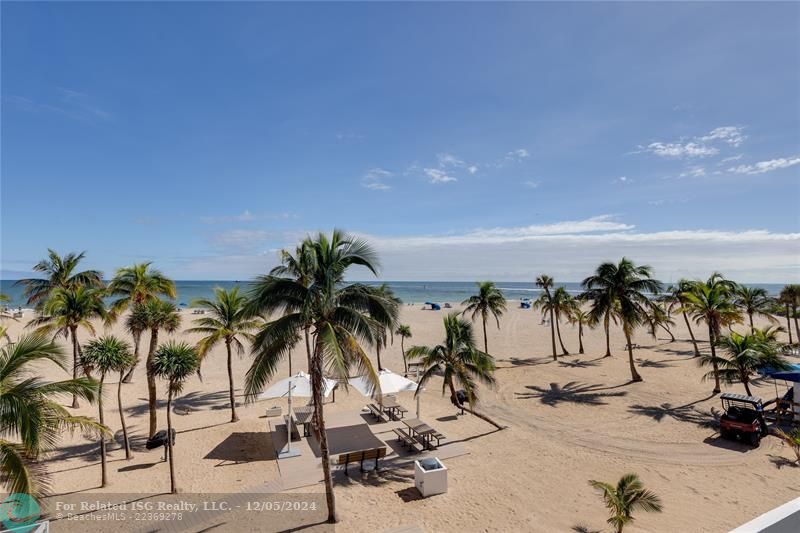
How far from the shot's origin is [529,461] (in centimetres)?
1295

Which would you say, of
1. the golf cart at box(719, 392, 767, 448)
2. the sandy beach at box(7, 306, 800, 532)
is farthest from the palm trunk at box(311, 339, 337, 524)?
the golf cart at box(719, 392, 767, 448)

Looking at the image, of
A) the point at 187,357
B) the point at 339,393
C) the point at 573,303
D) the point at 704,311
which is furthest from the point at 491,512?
the point at 573,303

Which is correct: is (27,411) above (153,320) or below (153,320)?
below

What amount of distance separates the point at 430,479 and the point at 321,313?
5.99 meters

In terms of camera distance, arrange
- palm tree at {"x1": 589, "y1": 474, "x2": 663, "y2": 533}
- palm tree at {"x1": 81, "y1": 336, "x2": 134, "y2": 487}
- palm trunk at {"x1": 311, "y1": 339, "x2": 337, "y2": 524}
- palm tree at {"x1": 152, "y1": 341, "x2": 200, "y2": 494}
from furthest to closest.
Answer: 1. palm tree at {"x1": 81, "y1": 336, "x2": 134, "y2": 487}
2. palm tree at {"x1": 152, "y1": 341, "x2": 200, "y2": 494}
3. palm trunk at {"x1": 311, "y1": 339, "x2": 337, "y2": 524}
4. palm tree at {"x1": 589, "y1": 474, "x2": 663, "y2": 533}

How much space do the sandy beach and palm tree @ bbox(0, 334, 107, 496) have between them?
16.8 ft

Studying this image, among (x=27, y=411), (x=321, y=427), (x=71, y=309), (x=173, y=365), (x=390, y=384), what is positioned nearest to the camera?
(x=27, y=411)

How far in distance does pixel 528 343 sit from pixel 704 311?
17.7 m

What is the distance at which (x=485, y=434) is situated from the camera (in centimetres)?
1552

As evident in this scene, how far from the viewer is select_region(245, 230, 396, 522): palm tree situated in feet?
29.2

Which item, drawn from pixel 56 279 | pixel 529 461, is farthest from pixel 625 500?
pixel 56 279

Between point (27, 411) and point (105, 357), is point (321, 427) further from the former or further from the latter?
point (105, 357)

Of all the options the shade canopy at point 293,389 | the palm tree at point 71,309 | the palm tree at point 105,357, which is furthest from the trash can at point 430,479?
the palm tree at point 71,309

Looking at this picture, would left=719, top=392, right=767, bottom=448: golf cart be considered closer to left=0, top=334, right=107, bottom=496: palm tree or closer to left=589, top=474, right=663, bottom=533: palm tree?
left=589, top=474, right=663, bottom=533: palm tree
